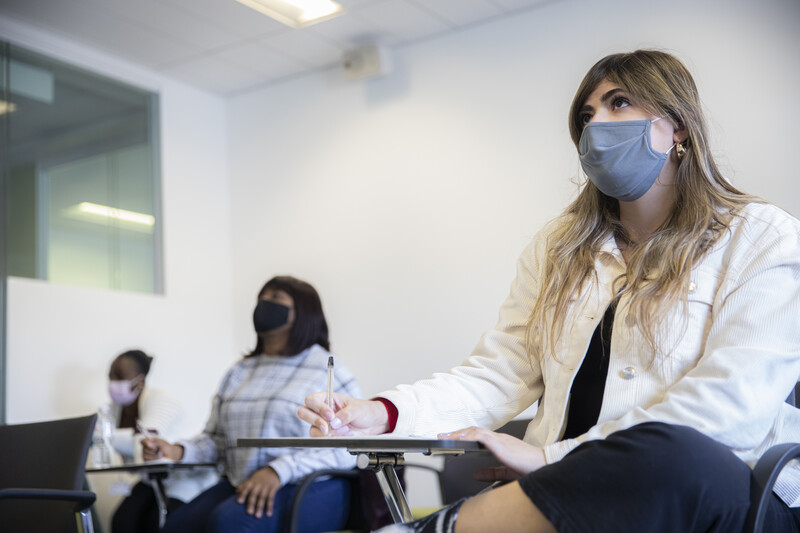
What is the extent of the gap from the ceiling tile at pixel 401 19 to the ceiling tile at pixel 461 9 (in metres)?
0.06

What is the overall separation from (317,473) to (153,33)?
10.00 ft

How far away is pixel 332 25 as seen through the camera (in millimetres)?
4676

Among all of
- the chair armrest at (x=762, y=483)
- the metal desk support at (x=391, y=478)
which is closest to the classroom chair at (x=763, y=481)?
the chair armrest at (x=762, y=483)

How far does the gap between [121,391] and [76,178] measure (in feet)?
4.40

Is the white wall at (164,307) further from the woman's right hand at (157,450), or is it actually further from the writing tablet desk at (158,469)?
the woman's right hand at (157,450)

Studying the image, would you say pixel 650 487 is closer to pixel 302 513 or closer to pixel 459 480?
pixel 302 513

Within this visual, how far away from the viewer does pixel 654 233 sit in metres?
1.77

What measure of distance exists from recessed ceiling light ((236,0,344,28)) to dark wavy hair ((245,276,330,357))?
1.69m

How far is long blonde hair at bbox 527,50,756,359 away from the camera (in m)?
1.66

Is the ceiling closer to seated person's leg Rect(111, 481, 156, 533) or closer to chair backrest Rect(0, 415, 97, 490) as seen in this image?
seated person's leg Rect(111, 481, 156, 533)

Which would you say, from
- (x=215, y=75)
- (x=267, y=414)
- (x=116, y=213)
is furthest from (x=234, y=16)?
(x=267, y=414)

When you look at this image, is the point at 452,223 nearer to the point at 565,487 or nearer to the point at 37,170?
the point at 37,170

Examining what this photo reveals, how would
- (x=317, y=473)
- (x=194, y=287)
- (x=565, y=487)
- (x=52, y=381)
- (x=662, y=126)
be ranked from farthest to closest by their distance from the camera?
(x=194, y=287)
(x=52, y=381)
(x=317, y=473)
(x=662, y=126)
(x=565, y=487)

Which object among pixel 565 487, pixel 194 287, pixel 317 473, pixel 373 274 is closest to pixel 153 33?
pixel 194 287
